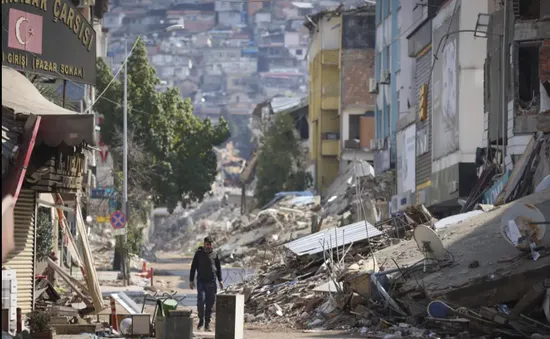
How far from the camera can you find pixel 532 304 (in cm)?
2102

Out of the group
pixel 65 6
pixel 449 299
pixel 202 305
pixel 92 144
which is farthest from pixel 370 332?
pixel 65 6

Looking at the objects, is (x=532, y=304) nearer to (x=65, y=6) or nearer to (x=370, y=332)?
(x=370, y=332)

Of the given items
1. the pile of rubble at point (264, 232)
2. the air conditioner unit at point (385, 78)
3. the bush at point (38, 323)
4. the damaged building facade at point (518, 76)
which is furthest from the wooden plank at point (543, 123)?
the air conditioner unit at point (385, 78)

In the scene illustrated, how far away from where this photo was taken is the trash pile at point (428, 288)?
20984 mm

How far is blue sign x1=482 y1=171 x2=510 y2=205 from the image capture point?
34125 mm

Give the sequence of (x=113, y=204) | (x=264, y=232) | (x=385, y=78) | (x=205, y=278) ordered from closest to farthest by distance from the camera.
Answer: (x=205, y=278)
(x=113, y=204)
(x=264, y=232)
(x=385, y=78)

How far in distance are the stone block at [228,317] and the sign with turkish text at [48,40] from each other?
5256mm

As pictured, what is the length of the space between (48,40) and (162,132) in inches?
1795

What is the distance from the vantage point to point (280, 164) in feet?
294

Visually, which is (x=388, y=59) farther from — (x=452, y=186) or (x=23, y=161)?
(x=23, y=161)

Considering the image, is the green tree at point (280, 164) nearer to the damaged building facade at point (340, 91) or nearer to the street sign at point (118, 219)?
the damaged building facade at point (340, 91)

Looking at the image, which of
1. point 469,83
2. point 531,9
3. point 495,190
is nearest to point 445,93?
point 469,83

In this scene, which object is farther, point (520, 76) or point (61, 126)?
point (520, 76)

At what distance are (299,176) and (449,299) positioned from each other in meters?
67.4
